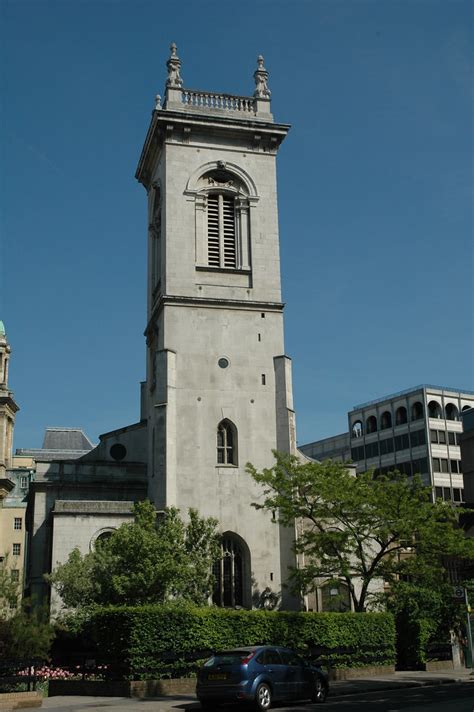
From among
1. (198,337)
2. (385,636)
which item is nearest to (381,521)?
(385,636)

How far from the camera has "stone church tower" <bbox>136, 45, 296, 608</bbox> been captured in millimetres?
42656

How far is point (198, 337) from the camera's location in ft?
149

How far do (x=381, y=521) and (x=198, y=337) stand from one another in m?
14.7

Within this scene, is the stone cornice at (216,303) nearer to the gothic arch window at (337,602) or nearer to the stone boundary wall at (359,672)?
the gothic arch window at (337,602)

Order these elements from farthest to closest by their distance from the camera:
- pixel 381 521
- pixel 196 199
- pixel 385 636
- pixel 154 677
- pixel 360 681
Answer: pixel 196 199
pixel 381 521
pixel 385 636
pixel 360 681
pixel 154 677

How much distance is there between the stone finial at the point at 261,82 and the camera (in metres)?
51.1

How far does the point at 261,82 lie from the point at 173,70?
5449 millimetres

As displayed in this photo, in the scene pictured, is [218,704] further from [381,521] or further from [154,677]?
[381,521]

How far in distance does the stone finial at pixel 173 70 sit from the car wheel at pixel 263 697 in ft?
119

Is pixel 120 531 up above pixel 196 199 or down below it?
below

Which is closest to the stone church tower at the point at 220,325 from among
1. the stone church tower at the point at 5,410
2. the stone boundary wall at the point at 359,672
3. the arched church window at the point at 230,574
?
the arched church window at the point at 230,574

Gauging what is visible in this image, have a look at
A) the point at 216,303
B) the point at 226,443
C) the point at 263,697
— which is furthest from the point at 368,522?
the point at 216,303

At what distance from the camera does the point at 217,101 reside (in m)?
50.1

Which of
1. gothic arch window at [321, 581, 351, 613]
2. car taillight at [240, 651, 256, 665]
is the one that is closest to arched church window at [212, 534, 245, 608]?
gothic arch window at [321, 581, 351, 613]
